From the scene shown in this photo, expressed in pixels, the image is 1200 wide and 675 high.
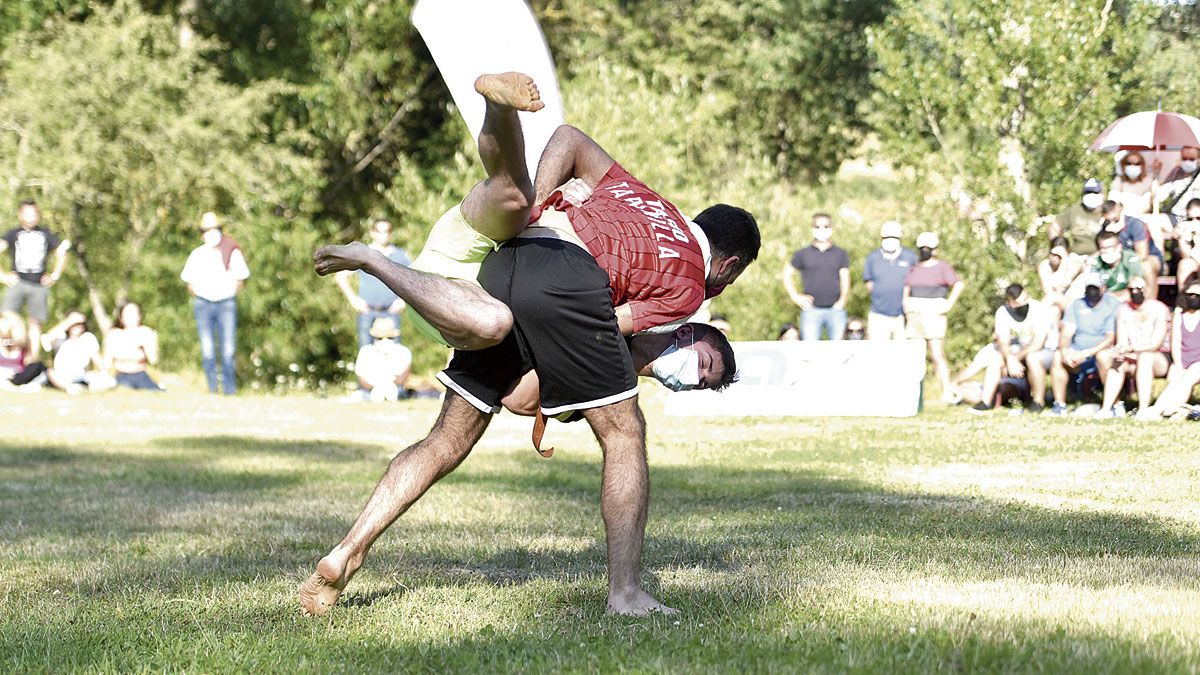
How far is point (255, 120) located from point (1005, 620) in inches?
829

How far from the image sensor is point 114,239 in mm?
22703

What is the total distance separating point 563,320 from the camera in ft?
15.6

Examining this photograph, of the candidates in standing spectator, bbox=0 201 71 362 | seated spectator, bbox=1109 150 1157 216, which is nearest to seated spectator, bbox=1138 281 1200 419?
seated spectator, bbox=1109 150 1157 216

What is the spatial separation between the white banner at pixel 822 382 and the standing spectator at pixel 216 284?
5.96 meters

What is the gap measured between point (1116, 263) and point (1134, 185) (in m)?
1.69

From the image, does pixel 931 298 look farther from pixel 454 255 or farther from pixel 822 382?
pixel 454 255

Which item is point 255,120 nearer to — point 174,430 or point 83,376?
point 83,376

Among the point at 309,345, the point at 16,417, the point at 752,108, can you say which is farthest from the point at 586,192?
the point at 752,108

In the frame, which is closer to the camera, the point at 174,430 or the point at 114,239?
the point at 174,430

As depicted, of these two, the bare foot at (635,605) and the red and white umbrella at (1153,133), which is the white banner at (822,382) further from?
the bare foot at (635,605)

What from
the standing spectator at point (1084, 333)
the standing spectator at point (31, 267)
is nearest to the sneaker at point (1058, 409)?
the standing spectator at point (1084, 333)

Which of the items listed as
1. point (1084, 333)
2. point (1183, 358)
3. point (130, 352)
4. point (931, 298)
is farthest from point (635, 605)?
point (130, 352)

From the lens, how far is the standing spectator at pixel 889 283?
16578mm

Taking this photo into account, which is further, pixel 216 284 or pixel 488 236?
pixel 216 284
